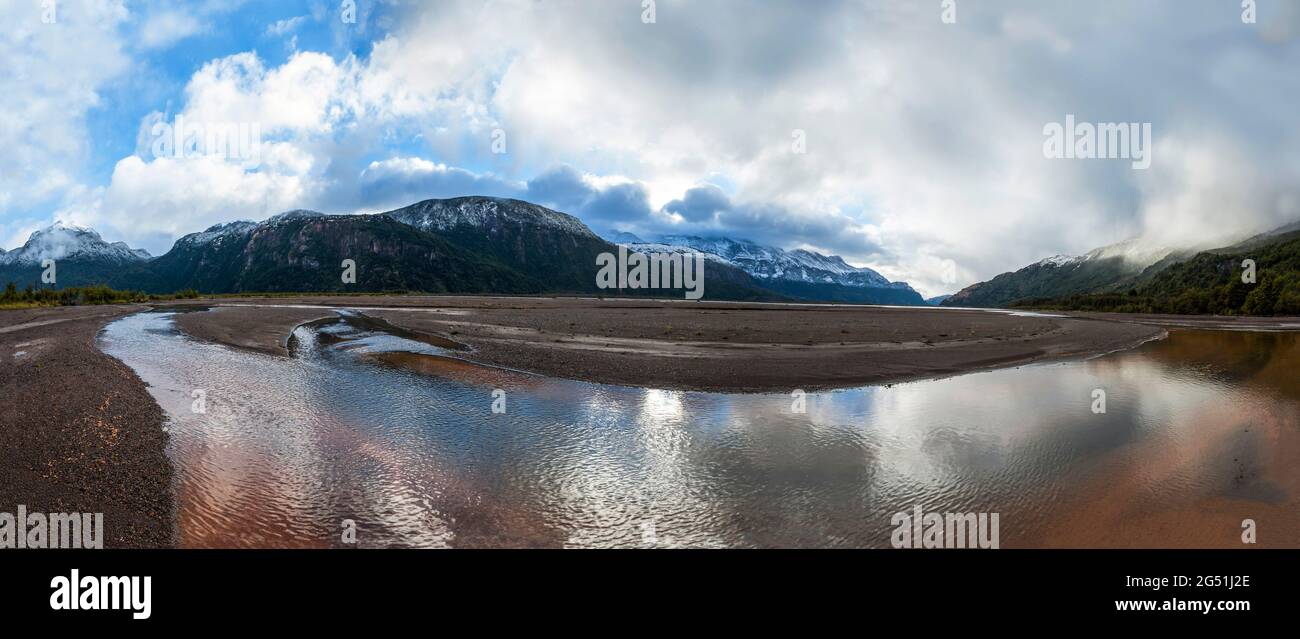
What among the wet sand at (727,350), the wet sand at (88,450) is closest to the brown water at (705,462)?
the wet sand at (88,450)

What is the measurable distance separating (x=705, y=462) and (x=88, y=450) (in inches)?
600

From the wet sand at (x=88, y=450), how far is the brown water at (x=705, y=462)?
0.62 m

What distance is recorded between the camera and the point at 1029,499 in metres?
11.3

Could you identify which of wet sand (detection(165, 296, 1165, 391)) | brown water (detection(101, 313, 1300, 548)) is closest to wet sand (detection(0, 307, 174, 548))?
brown water (detection(101, 313, 1300, 548))

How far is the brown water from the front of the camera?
961 cm

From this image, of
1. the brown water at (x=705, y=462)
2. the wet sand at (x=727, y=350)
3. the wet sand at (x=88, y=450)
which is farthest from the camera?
the wet sand at (x=727, y=350)

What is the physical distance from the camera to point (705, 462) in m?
13.2

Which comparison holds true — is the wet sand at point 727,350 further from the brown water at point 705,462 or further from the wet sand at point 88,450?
the wet sand at point 88,450

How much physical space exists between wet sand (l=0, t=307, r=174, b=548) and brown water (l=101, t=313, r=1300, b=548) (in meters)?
0.62

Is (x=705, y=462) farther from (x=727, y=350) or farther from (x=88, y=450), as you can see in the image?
(x=727, y=350)

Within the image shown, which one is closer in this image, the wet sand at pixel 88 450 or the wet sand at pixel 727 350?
the wet sand at pixel 88 450

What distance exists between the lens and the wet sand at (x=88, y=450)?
9391 millimetres
